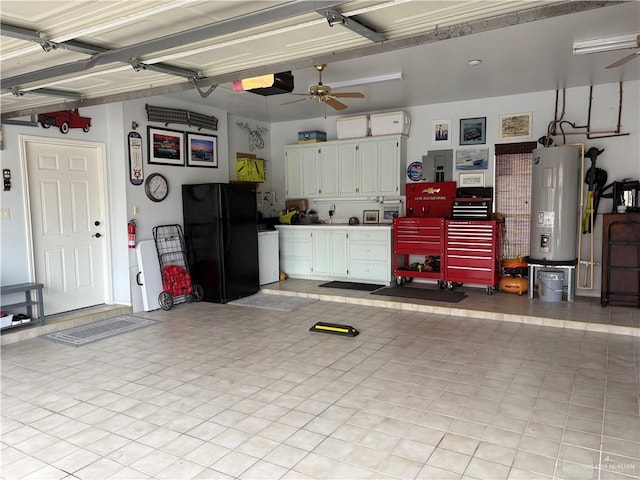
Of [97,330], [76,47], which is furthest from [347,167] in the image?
[76,47]

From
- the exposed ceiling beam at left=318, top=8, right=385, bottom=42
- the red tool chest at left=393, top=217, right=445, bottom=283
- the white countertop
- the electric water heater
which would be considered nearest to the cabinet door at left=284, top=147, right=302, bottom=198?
the white countertop

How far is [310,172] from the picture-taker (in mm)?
7887

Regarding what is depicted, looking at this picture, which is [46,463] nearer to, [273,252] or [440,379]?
[440,379]

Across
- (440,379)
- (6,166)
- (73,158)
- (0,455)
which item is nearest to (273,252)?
(73,158)

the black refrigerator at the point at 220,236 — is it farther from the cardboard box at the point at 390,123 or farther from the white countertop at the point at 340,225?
the cardboard box at the point at 390,123

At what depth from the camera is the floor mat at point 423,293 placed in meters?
6.05

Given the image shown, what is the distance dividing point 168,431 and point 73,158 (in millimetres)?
4106

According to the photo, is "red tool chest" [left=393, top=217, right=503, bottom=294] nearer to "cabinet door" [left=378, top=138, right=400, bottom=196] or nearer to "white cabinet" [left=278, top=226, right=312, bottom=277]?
"cabinet door" [left=378, top=138, right=400, bottom=196]

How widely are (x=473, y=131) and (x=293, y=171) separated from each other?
308 cm

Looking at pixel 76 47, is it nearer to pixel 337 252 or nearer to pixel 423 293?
pixel 423 293

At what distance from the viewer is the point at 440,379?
3586 mm

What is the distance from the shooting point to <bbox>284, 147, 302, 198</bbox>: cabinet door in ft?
26.2

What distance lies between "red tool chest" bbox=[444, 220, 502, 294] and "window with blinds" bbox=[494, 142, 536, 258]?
0.26 m

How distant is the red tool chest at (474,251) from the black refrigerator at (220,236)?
2918 mm
